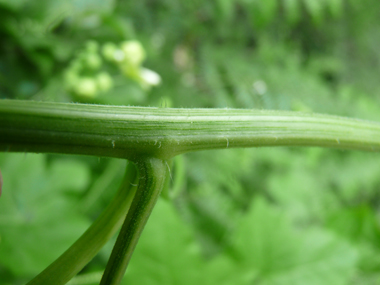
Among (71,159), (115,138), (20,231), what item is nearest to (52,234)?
(20,231)

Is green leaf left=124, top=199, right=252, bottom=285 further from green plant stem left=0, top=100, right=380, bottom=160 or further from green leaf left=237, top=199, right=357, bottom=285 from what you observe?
green plant stem left=0, top=100, right=380, bottom=160

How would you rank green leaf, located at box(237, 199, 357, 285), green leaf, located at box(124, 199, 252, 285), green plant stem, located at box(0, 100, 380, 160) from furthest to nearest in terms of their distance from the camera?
green leaf, located at box(237, 199, 357, 285) → green leaf, located at box(124, 199, 252, 285) → green plant stem, located at box(0, 100, 380, 160)

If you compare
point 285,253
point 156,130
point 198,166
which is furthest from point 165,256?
point 198,166

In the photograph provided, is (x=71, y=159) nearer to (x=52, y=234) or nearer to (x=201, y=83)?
(x=52, y=234)

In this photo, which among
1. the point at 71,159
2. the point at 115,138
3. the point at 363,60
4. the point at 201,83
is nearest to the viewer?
the point at 115,138

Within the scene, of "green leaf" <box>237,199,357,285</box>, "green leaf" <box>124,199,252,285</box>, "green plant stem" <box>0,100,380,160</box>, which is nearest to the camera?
"green plant stem" <box>0,100,380,160</box>

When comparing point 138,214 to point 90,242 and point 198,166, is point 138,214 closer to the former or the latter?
point 90,242

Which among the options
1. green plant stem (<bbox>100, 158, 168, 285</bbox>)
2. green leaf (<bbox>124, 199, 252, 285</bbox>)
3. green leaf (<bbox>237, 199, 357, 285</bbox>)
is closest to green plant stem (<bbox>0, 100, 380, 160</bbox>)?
green plant stem (<bbox>100, 158, 168, 285</bbox>)
